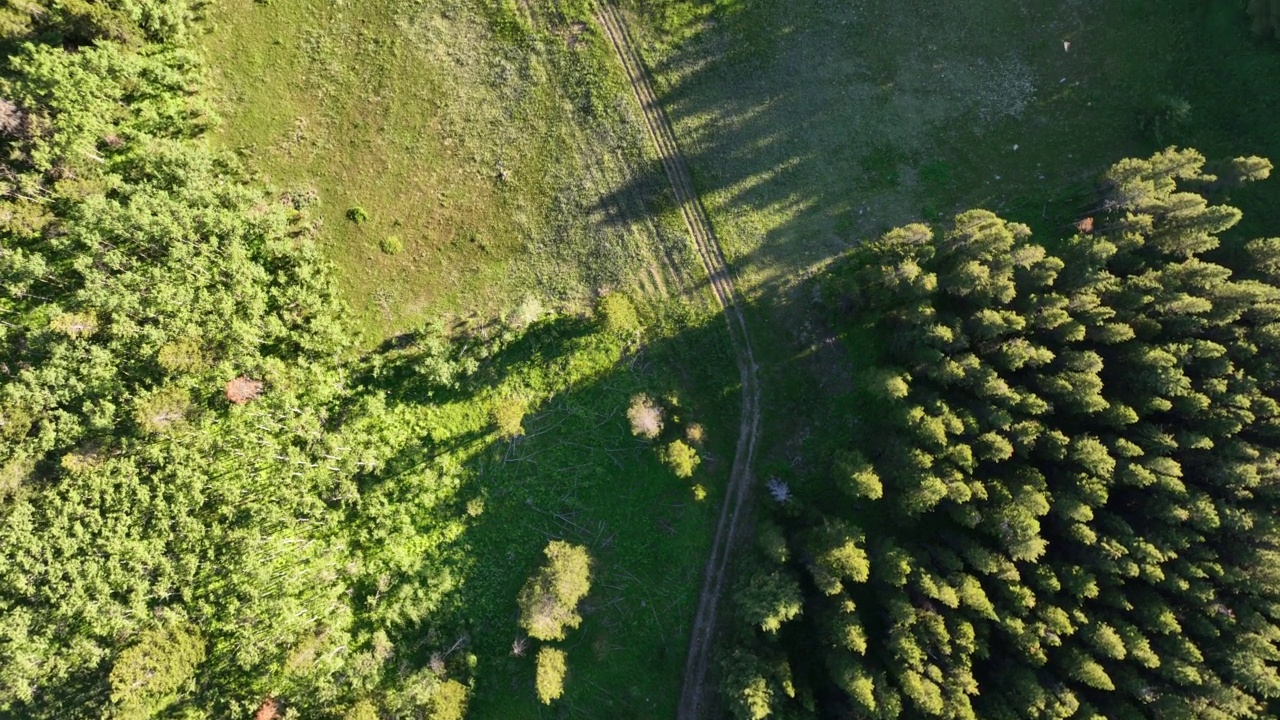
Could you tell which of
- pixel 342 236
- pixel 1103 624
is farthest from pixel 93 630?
pixel 1103 624

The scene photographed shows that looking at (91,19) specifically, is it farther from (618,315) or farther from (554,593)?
(554,593)

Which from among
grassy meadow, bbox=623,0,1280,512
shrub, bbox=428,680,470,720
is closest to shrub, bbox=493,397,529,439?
shrub, bbox=428,680,470,720

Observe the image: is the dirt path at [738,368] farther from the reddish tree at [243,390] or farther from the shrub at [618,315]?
the reddish tree at [243,390]

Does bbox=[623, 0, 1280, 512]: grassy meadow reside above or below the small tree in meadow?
above

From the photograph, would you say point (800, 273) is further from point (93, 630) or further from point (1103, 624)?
point (93, 630)

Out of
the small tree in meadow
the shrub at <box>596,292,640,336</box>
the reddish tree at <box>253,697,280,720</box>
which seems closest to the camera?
the small tree in meadow

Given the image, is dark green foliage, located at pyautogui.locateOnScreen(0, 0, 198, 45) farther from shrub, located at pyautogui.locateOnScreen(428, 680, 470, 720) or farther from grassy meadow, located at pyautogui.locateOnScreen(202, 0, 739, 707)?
shrub, located at pyautogui.locateOnScreen(428, 680, 470, 720)

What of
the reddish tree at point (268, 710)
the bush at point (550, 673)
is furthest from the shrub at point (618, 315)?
the reddish tree at point (268, 710)
